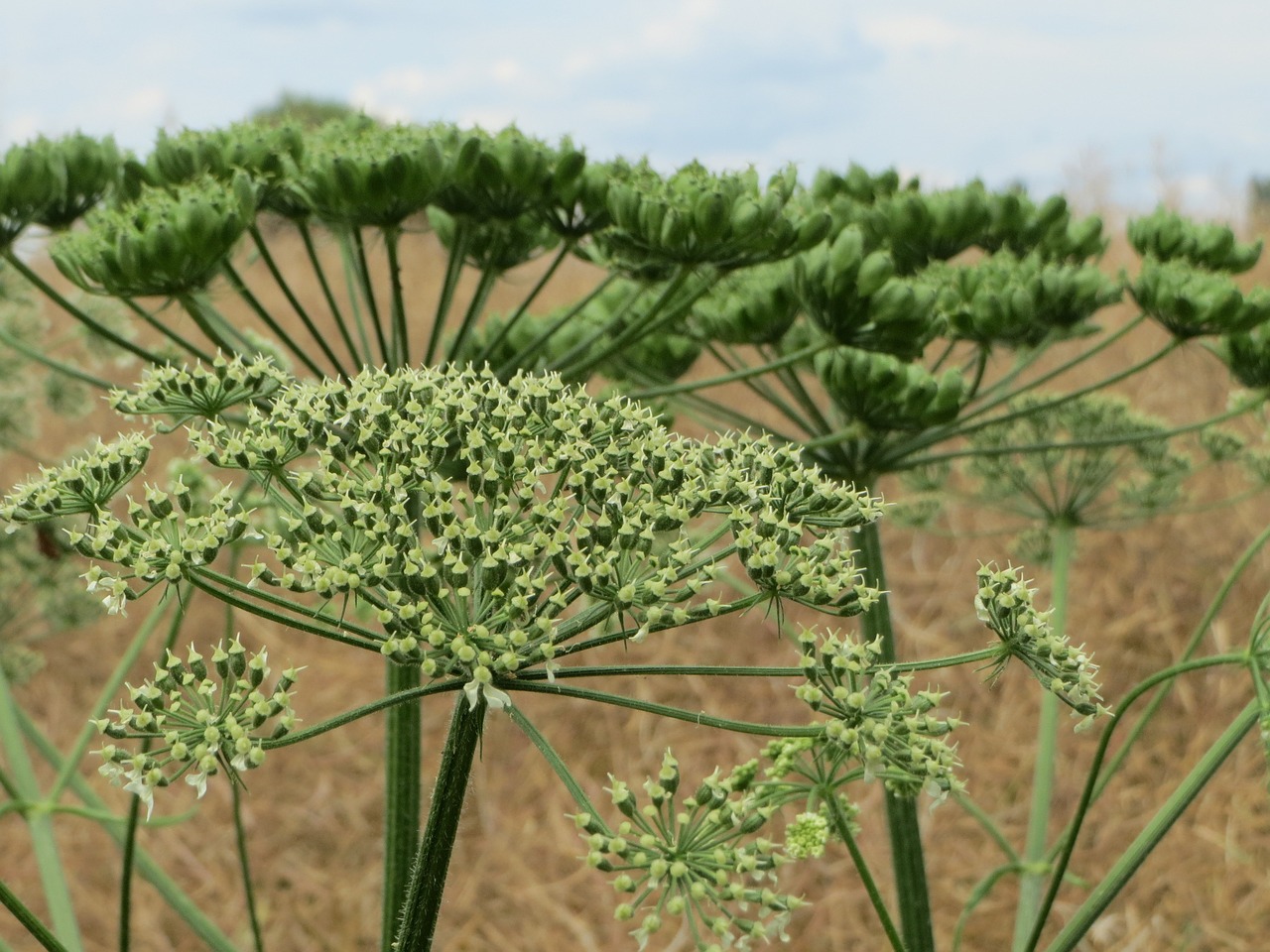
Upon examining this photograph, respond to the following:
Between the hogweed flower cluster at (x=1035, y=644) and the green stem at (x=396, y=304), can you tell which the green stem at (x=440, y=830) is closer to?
the hogweed flower cluster at (x=1035, y=644)

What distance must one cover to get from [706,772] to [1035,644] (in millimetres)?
6459

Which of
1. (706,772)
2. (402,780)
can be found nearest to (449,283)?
(402,780)

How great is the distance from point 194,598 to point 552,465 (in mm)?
9170

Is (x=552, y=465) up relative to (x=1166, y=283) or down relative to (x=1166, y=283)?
down

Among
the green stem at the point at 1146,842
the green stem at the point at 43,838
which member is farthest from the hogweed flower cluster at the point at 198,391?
the green stem at the point at 1146,842

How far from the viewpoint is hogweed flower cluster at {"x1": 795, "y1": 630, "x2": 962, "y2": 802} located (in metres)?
2.31

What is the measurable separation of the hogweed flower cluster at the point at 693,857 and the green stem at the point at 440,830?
0.36 metres

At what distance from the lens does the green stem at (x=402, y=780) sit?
3.66 m

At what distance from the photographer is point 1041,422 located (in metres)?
5.84

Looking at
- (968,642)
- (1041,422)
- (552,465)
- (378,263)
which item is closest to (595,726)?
(968,642)

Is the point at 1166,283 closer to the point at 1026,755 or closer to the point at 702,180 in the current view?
the point at 702,180

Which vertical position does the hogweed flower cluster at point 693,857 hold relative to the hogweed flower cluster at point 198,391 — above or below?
below

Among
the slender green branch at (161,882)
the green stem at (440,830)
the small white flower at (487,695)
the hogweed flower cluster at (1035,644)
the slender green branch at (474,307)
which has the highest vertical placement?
the slender green branch at (474,307)

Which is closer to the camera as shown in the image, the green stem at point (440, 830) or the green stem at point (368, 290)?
the green stem at point (440, 830)
